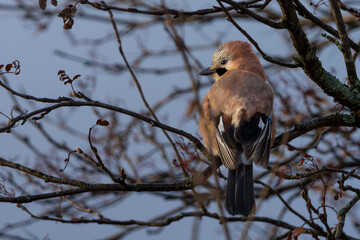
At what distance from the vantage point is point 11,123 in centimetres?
253

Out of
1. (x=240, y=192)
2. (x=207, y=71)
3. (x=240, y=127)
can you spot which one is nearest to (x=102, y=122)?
(x=240, y=192)

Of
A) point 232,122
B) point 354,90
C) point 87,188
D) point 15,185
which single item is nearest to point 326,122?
point 354,90

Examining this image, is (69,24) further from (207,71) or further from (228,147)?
(207,71)

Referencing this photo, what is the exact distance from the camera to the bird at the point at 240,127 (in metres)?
3.29

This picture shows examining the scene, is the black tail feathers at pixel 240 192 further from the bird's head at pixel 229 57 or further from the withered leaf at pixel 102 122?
the bird's head at pixel 229 57

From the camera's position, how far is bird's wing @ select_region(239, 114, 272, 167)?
11.2 feet

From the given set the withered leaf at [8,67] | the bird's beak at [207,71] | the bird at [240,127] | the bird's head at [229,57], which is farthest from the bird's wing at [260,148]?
the withered leaf at [8,67]

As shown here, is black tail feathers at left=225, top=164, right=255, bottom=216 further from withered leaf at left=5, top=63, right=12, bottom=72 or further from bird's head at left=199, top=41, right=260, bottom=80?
withered leaf at left=5, top=63, right=12, bottom=72

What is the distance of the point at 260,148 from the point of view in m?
3.46

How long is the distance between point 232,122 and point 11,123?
171 centimetres

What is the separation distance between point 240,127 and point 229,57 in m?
1.29

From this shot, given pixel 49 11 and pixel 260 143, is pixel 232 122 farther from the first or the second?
pixel 49 11

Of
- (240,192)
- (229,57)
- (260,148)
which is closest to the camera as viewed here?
(240,192)

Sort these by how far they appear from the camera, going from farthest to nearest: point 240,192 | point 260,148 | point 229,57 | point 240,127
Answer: point 229,57
point 240,127
point 260,148
point 240,192
